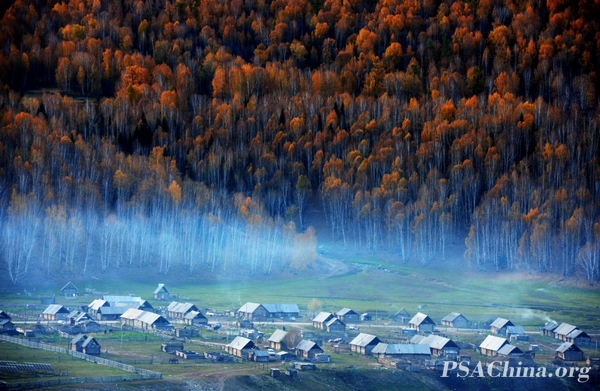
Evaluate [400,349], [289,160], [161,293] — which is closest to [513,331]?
[400,349]

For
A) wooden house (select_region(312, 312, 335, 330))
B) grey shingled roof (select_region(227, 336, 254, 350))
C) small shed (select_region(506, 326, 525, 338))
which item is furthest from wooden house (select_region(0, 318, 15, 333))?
small shed (select_region(506, 326, 525, 338))

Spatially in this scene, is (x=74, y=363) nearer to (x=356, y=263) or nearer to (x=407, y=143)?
(x=356, y=263)

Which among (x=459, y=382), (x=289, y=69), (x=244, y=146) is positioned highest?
(x=289, y=69)

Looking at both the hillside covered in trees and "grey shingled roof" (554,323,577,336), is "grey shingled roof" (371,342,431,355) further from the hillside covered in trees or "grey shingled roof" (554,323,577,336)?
the hillside covered in trees

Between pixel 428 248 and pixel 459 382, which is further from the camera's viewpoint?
pixel 428 248

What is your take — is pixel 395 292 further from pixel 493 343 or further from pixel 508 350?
pixel 508 350

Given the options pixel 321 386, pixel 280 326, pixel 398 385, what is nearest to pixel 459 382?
pixel 398 385
